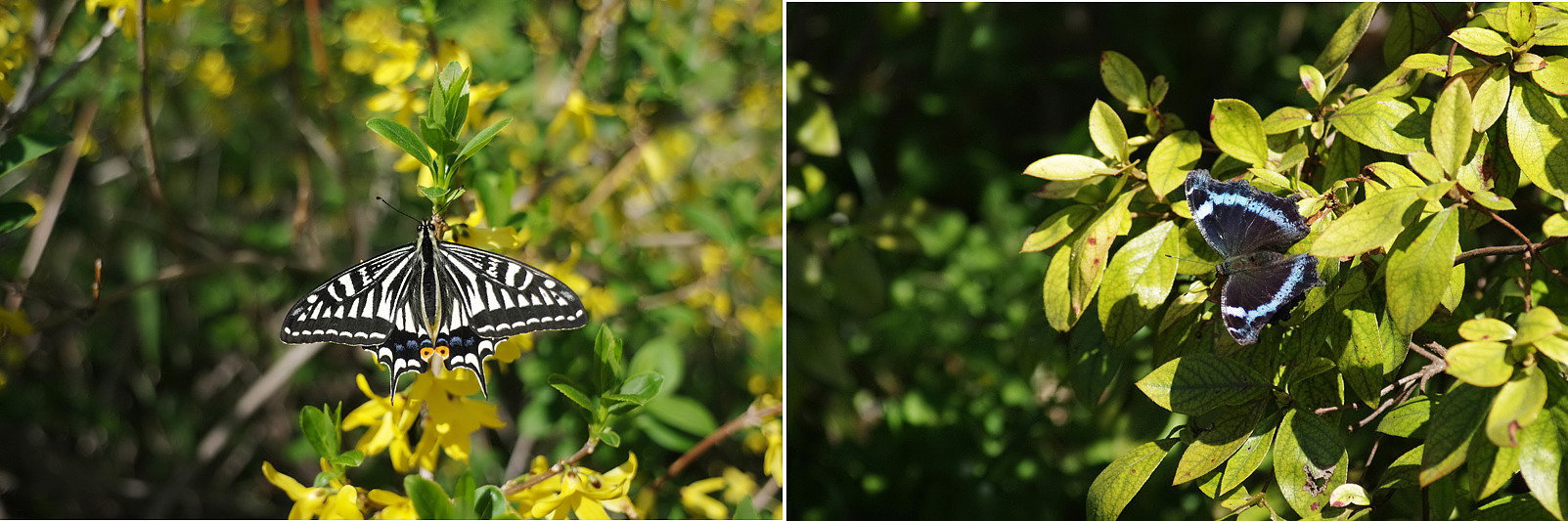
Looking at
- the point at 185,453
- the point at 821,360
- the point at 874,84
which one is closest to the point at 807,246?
the point at 821,360

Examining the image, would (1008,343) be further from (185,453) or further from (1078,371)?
(185,453)

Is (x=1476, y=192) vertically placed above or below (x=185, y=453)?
above

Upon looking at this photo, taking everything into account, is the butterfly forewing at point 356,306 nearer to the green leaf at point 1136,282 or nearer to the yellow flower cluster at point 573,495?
the yellow flower cluster at point 573,495

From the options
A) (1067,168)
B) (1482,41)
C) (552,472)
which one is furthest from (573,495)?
(1482,41)

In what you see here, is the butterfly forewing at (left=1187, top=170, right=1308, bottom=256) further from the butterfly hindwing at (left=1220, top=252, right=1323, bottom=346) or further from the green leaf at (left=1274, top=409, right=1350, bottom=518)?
the green leaf at (left=1274, top=409, right=1350, bottom=518)

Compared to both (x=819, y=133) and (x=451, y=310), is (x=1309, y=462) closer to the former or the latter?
(x=451, y=310)

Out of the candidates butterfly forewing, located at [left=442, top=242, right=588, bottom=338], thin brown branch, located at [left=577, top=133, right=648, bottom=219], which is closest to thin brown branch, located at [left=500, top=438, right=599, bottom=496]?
butterfly forewing, located at [left=442, top=242, right=588, bottom=338]

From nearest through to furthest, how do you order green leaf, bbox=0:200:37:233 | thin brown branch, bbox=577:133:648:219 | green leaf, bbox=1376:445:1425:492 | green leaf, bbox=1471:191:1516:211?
1. green leaf, bbox=1471:191:1516:211
2. green leaf, bbox=1376:445:1425:492
3. green leaf, bbox=0:200:37:233
4. thin brown branch, bbox=577:133:648:219
